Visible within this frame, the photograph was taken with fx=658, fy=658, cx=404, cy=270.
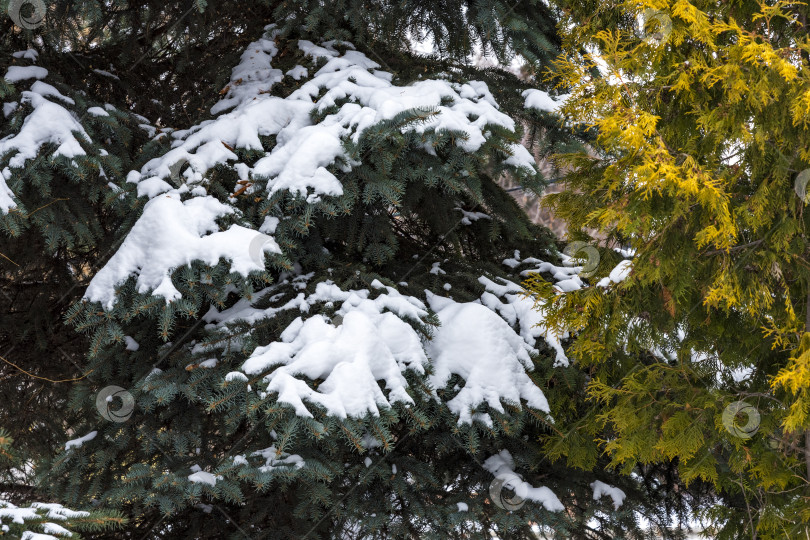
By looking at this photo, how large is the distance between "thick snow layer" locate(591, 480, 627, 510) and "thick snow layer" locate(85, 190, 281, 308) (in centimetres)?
226

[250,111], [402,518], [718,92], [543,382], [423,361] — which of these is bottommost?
[402,518]

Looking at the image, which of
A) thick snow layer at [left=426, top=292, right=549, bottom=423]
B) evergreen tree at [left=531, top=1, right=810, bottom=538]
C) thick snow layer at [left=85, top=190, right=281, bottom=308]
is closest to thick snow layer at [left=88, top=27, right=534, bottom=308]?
thick snow layer at [left=85, top=190, right=281, bottom=308]

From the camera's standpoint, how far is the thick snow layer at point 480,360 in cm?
336

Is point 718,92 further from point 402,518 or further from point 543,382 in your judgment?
point 402,518

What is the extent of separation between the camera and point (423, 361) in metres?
3.25

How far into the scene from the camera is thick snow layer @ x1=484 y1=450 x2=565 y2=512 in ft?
11.5

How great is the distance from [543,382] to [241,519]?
194 cm

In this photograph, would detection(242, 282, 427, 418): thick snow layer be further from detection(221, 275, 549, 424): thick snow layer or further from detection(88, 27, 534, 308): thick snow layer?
detection(88, 27, 534, 308): thick snow layer

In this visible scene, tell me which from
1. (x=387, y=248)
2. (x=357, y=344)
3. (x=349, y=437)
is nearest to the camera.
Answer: (x=349, y=437)

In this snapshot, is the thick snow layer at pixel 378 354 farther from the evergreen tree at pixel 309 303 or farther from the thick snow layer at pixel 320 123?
the thick snow layer at pixel 320 123

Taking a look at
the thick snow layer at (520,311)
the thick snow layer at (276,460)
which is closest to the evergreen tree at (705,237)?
the thick snow layer at (520,311)

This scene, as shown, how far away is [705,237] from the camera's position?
2709 mm

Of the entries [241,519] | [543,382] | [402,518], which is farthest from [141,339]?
[543,382]

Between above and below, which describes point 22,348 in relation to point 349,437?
below
